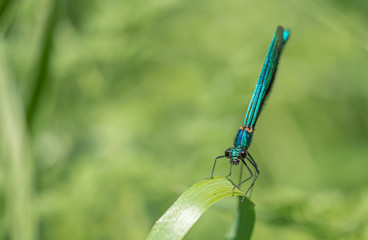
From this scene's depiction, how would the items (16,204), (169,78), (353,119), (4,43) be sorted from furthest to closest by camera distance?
(353,119) → (169,78) → (4,43) → (16,204)

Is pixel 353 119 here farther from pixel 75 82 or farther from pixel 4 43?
pixel 4 43

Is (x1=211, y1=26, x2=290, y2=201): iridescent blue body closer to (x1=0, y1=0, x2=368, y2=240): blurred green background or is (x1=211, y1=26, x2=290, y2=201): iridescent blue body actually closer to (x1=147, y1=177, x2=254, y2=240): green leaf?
(x1=0, y1=0, x2=368, y2=240): blurred green background

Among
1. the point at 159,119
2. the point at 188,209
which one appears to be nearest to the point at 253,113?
the point at 188,209

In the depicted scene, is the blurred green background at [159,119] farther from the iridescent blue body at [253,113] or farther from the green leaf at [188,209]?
the green leaf at [188,209]

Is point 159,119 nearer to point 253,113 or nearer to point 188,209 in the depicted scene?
point 253,113

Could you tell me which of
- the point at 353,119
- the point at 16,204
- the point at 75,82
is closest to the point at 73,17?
the point at 75,82

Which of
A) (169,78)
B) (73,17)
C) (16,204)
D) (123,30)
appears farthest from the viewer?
(169,78)
